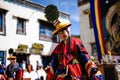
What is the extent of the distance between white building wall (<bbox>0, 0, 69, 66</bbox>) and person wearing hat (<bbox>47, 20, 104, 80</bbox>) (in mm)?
13294

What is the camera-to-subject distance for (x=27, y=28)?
727 inches

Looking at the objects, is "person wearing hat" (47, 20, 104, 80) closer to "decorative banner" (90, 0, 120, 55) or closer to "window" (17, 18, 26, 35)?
"decorative banner" (90, 0, 120, 55)

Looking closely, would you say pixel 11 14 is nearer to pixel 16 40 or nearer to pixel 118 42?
pixel 16 40

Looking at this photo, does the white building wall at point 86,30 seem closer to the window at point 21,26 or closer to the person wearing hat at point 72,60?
the window at point 21,26

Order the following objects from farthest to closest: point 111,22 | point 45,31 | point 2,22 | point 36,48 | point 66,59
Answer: point 45,31 < point 36,48 < point 2,22 < point 111,22 < point 66,59

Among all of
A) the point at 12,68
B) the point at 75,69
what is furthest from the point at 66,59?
the point at 12,68

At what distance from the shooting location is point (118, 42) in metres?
14.5

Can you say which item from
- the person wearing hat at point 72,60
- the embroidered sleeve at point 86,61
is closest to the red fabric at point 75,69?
the person wearing hat at point 72,60

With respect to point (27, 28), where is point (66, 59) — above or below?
below

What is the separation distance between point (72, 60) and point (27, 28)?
15338mm

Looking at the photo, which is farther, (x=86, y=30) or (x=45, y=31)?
(x=45, y=31)

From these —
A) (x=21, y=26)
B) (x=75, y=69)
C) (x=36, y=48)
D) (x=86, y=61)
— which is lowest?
(x=75, y=69)

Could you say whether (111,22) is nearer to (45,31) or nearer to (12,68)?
(45,31)

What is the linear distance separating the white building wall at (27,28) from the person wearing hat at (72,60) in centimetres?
1329
